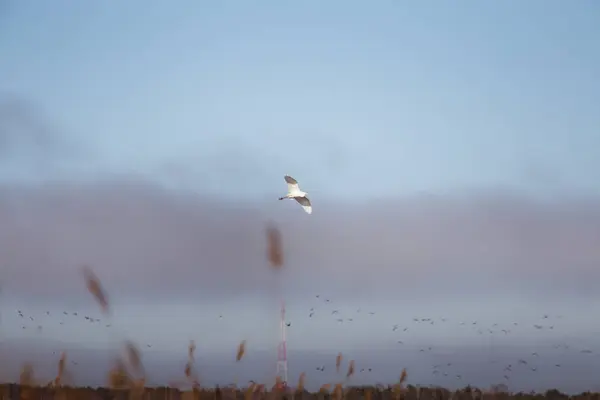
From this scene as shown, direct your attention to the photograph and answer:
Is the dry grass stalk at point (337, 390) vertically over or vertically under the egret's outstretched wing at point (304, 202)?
under

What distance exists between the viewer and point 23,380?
13.3m

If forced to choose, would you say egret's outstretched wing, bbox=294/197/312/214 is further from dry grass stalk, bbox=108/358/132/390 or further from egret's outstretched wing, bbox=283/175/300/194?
dry grass stalk, bbox=108/358/132/390

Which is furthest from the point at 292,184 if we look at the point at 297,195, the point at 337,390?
the point at 337,390

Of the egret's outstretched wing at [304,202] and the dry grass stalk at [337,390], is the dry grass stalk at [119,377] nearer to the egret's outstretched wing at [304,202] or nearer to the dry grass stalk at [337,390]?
the dry grass stalk at [337,390]

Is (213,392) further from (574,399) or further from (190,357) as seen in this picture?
(574,399)

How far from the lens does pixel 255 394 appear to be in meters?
14.1

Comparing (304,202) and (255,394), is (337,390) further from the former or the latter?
(304,202)

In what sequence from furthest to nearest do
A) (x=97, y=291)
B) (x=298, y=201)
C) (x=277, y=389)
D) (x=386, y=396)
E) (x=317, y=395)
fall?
(x=298, y=201)
(x=386, y=396)
(x=317, y=395)
(x=277, y=389)
(x=97, y=291)

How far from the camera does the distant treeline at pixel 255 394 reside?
582 inches

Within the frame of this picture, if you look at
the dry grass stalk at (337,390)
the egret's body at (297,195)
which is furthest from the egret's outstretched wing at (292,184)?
the dry grass stalk at (337,390)

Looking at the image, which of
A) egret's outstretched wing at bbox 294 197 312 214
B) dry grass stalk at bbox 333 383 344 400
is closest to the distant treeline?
dry grass stalk at bbox 333 383 344 400

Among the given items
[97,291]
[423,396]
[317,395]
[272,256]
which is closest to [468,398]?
[423,396]

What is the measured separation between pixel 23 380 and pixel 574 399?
1314cm

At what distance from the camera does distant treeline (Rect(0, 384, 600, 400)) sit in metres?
14.8
